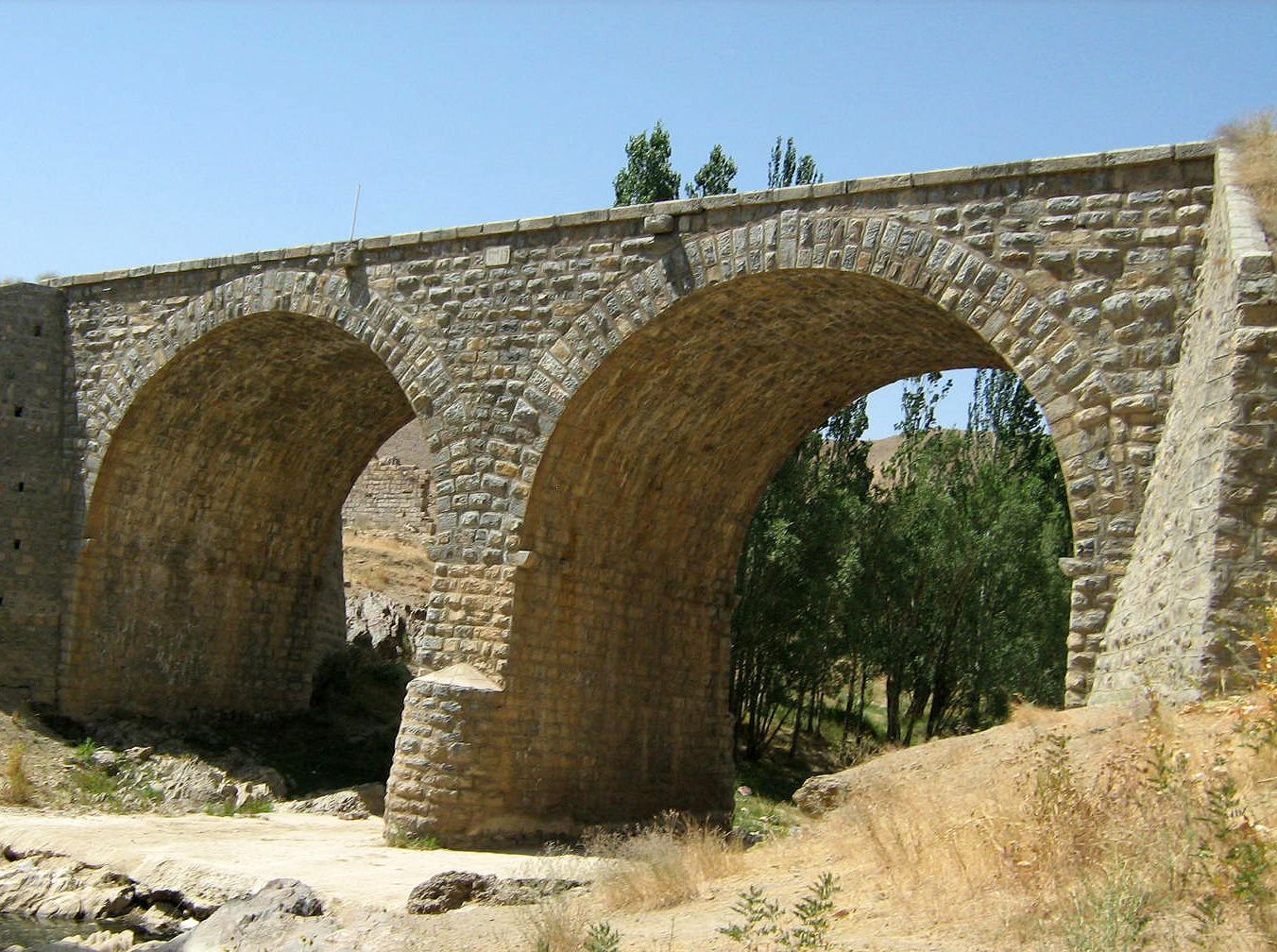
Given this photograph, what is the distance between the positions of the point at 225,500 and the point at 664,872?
10244 millimetres

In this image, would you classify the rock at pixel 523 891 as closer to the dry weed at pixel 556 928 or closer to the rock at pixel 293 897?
the dry weed at pixel 556 928

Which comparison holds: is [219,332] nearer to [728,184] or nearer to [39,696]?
[39,696]

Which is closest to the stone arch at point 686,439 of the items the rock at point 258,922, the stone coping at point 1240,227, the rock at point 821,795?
the stone coping at point 1240,227

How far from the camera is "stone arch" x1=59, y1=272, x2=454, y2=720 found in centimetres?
1476

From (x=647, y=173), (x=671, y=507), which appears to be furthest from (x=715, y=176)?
(x=671, y=507)

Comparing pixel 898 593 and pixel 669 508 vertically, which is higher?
pixel 669 508

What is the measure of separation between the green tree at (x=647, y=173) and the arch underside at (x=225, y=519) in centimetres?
887

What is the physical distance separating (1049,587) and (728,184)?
8.98 metres

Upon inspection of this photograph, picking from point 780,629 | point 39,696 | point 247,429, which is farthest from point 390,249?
point 780,629

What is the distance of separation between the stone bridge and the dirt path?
78 centimetres

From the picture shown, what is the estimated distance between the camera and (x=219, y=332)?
1447 cm

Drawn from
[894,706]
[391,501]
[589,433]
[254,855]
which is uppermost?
[589,433]

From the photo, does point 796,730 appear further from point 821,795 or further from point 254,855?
point 821,795

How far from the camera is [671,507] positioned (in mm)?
13766
